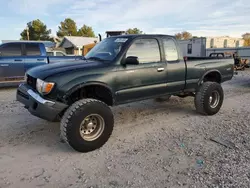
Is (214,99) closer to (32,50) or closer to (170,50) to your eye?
(170,50)

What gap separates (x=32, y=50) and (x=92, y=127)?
6935 millimetres

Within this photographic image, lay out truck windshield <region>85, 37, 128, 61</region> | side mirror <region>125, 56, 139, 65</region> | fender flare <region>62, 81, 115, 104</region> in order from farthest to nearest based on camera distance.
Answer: truck windshield <region>85, 37, 128, 61</region>, side mirror <region>125, 56, 139, 65</region>, fender flare <region>62, 81, 115, 104</region>

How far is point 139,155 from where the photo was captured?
3562 mm

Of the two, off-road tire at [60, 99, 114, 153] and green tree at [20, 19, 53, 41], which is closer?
off-road tire at [60, 99, 114, 153]

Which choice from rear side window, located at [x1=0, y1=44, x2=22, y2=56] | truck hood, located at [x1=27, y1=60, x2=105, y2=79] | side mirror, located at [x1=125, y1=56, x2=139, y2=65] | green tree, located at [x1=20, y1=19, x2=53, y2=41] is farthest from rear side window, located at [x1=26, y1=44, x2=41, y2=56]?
green tree, located at [x1=20, y1=19, x2=53, y2=41]

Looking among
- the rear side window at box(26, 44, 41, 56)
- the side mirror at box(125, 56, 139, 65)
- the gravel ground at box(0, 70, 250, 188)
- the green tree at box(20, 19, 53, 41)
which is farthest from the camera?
the green tree at box(20, 19, 53, 41)

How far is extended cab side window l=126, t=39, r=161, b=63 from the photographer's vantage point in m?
4.38

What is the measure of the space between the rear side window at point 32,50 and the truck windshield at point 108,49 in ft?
18.3

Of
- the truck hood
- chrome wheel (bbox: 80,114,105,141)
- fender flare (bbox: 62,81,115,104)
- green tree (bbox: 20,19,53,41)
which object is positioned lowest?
chrome wheel (bbox: 80,114,105,141)

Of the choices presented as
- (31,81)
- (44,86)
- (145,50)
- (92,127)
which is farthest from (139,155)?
(31,81)

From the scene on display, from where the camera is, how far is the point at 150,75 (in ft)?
14.7

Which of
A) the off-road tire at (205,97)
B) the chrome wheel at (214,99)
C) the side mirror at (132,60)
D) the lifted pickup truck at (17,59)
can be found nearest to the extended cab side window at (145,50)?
the side mirror at (132,60)

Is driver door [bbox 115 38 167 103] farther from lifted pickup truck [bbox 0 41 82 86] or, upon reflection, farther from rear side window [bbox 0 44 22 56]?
rear side window [bbox 0 44 22 56]

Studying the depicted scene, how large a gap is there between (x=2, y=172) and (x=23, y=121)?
2173mm
